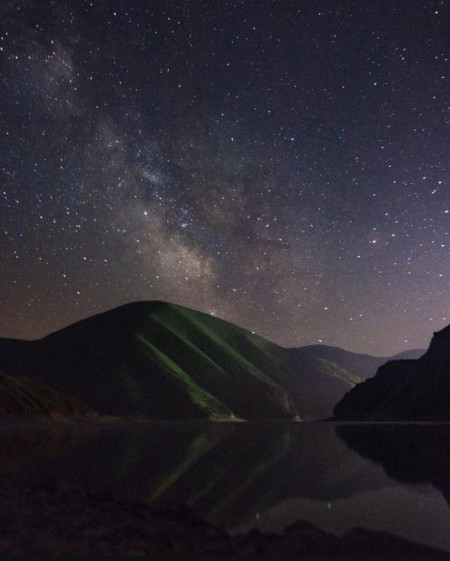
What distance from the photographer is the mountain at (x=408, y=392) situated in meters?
95.5

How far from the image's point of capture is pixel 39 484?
1689 centimetres

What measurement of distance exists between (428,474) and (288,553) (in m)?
12.8

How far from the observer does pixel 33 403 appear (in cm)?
11969

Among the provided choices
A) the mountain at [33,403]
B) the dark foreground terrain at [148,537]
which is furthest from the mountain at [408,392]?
the dark foreground terrain at [148,537]

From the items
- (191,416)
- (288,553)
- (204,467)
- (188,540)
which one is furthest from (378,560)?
(191,416)

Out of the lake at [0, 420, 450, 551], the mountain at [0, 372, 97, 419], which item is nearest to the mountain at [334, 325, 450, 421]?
the lake at [0, 420, 450, 551]

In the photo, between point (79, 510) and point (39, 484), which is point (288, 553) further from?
point (39, 484)

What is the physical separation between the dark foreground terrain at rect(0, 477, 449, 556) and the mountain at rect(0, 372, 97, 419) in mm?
107010

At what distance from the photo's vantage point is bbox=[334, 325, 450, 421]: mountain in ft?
313

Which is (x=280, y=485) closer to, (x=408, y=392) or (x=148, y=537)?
(x=148, y=537)

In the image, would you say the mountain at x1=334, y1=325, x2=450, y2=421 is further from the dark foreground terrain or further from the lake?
the dark foreground terrain

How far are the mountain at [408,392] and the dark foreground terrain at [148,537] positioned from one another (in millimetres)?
89958

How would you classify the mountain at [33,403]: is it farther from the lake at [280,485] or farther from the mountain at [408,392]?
the lake at [280,485]

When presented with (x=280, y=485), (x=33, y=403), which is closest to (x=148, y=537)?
(x=280, y=485)
